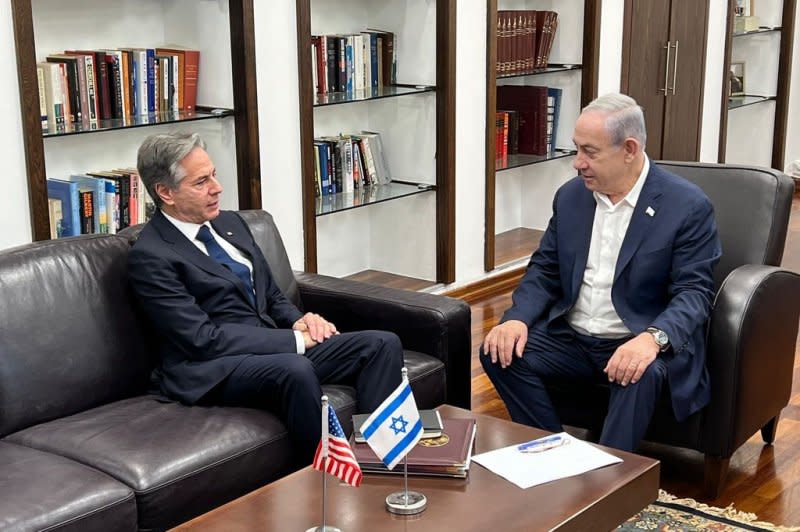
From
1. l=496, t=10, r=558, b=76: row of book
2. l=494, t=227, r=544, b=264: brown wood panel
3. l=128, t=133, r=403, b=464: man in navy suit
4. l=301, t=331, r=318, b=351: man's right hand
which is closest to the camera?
l=128, t=133, r=403, b=464: man in navy suit

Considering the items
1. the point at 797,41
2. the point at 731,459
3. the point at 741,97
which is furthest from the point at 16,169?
the point at 797,41

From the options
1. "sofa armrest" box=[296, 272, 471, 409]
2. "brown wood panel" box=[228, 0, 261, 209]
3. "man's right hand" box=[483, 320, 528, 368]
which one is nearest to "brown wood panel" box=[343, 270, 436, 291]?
"brown wood panel" box=[228, 0, 261, 209]

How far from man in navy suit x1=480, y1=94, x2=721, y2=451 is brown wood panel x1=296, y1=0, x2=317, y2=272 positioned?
4.37ft

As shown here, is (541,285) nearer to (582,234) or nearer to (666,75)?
(582,234)

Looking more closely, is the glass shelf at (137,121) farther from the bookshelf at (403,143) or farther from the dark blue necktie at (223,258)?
the dark blue necktie at (223,258)

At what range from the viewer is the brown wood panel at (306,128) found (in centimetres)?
418

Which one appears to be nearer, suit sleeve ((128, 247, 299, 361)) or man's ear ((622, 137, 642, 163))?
suit sleeve ((128, 247, 299, 361))

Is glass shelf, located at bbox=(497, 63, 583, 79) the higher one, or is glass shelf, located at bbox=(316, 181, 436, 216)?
glass shelf, located at bbox=(497, 63, 583, 79)

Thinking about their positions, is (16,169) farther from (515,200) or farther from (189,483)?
(515,200)

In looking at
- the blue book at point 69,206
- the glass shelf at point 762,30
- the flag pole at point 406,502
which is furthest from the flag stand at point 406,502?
the glass shelf at point 762,30

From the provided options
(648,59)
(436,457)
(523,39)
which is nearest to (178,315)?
(436,457)

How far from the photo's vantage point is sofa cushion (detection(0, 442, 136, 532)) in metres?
2.23

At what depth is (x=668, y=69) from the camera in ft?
20.5

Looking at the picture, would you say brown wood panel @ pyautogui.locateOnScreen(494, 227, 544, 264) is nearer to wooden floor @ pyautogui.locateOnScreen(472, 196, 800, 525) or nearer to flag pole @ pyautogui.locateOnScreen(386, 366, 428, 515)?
wooden floor @ pyautogui.locateOnScreen(472, 196, 800, 525)
